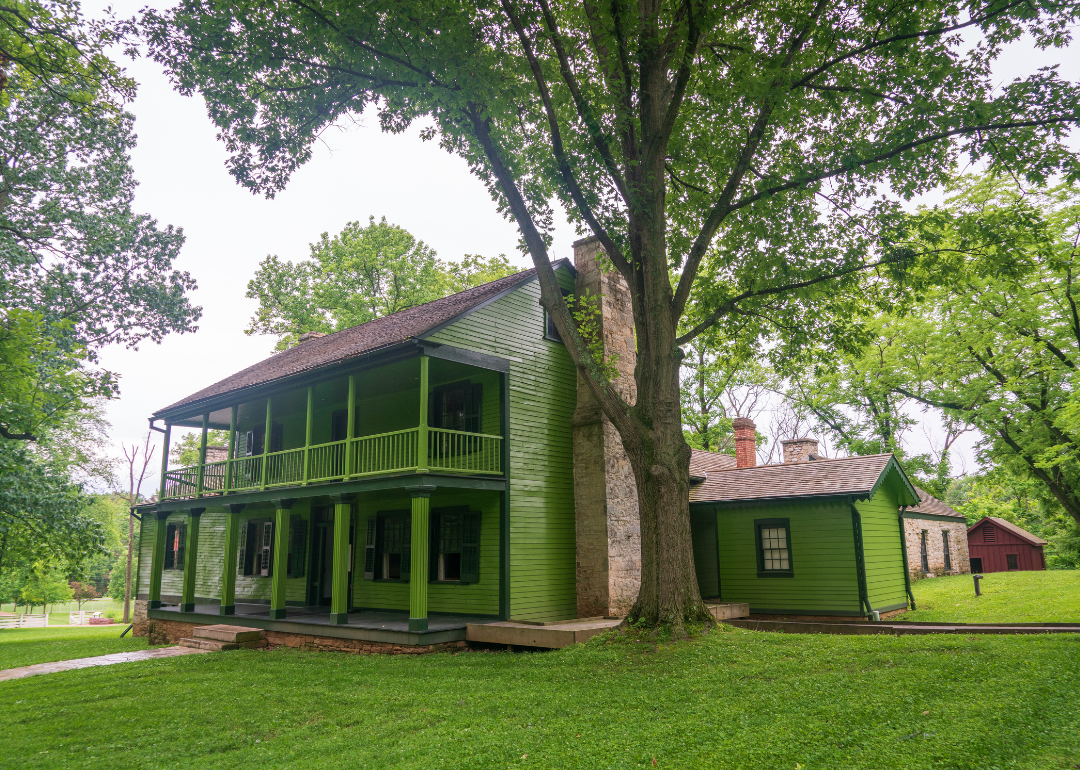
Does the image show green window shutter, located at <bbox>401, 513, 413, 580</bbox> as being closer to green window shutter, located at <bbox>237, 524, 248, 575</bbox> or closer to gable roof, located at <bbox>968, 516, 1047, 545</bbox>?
green window shutter, located at <bbox>237, 524, 248, 575</bbox>

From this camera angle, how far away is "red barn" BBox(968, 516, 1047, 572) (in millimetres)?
30828

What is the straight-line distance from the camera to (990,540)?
31734 millimetres

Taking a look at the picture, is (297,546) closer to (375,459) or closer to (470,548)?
(375,459)

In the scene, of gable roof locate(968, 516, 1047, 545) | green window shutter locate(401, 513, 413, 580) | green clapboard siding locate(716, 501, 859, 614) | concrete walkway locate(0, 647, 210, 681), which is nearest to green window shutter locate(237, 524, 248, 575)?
concrete walkway locate(0, 647, 210, 681)

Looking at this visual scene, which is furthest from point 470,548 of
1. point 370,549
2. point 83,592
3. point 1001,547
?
point 83,592

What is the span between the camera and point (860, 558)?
48.3 ft

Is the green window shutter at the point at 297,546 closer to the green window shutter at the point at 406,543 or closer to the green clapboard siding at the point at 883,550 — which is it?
the green window shutter at the point at 406,543

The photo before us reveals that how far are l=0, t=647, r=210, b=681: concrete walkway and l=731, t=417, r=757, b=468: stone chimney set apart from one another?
15245mm

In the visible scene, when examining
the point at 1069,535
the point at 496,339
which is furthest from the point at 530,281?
the point at 1069,535

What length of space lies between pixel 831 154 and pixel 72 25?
45.2 feet

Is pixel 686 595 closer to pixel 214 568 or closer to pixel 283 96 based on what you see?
pixel 283 96

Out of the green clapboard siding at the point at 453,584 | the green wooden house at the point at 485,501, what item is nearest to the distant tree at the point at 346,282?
the green wooden house at the point at 485,501

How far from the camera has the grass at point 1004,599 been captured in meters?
14.4

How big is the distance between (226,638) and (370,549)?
3.66 metres
